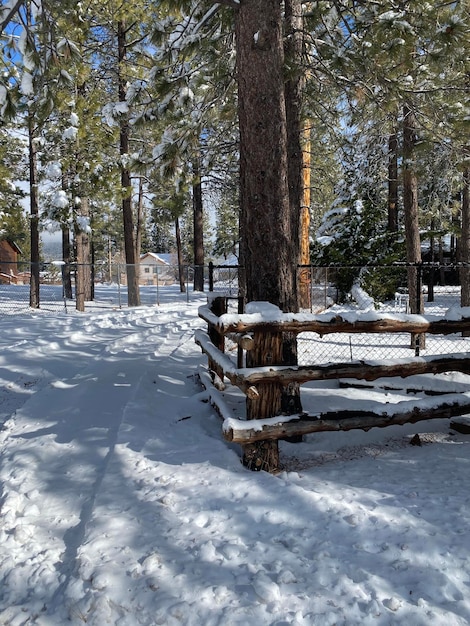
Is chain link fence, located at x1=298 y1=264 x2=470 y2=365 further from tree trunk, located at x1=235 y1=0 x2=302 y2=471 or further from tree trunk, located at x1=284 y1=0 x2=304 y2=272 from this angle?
tree trunk, located at x1=284 y1=0 x2=304 y2=272

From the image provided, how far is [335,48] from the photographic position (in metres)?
6.14

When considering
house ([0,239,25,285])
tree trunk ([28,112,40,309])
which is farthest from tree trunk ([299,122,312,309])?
house ([0,239,25,285])

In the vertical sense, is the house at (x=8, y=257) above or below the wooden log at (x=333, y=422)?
above

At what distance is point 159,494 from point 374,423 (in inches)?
76.7

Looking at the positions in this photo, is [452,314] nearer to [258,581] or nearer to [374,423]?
[374,423]

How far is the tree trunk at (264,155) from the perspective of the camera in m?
4.23

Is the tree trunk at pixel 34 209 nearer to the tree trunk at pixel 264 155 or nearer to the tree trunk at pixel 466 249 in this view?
the tree trunk at pixel 466 249

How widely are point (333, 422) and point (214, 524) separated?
4.65 ft

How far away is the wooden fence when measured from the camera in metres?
3.56

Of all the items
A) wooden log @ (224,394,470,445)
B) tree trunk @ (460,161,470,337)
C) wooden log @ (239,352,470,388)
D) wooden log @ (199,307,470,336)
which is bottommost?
wooden log @ (224,394,470,445)

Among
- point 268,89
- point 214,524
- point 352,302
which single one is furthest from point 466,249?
point 214,524

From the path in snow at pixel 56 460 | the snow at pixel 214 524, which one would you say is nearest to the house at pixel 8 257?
the path in snow at pixel 56 460

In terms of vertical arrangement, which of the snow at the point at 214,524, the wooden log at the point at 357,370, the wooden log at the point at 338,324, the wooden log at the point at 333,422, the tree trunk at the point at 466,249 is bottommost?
the snow at the point at 214,524

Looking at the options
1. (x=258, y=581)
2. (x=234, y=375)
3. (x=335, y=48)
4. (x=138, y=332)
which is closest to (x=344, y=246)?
(x=138, y=332)
